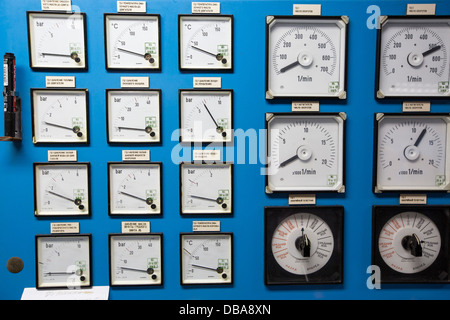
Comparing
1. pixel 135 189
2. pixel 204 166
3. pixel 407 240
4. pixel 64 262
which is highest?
pixel 204 166

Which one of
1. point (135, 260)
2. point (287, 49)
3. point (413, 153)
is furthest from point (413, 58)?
point (135, 260)

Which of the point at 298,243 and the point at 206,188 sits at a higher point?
the point at 206,188

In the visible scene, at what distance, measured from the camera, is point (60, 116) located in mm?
1369

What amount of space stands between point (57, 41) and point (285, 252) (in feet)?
4.96

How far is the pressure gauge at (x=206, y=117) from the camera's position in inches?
54.2

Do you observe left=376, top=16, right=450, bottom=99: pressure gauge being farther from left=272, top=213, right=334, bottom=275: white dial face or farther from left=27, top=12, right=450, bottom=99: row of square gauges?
left=272, top=213, right=334, bottom=275: white dial face

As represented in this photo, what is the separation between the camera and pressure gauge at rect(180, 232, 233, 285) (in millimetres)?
1423

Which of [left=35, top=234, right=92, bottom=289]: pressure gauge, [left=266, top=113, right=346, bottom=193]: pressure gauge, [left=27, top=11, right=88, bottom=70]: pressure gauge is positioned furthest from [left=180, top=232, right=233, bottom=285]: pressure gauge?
[left=27, top=11, right=88, bottom=70]: pressure gauge

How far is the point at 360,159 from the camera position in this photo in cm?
142

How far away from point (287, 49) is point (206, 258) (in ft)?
3.62

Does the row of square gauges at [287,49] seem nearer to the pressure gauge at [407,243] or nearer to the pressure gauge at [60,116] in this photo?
the pressure gauge at [60,116]

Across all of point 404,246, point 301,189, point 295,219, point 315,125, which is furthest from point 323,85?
point 404,246

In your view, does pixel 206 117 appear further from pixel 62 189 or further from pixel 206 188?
pixel 62 189

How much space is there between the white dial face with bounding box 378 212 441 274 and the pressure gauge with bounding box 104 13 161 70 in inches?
55.4
